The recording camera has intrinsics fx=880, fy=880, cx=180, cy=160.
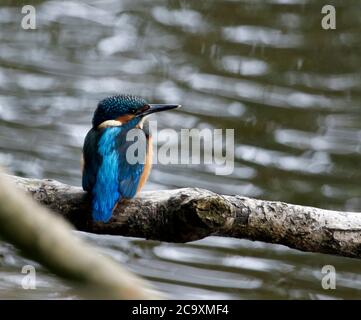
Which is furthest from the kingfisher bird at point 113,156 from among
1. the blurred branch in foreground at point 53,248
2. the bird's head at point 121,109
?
the blurred branch in foreground at point 53,248

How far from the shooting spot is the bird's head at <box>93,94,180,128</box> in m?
2.93

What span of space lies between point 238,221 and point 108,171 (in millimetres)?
488

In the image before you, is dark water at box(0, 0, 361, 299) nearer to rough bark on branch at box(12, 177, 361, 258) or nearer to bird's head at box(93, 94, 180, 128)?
bird's head at box(93, 94, 180, 128)

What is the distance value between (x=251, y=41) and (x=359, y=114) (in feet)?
3.51

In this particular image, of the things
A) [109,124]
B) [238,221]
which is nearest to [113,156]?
[109,124]

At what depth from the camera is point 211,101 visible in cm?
598

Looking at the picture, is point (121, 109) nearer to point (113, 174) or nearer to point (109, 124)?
point (109, 124)

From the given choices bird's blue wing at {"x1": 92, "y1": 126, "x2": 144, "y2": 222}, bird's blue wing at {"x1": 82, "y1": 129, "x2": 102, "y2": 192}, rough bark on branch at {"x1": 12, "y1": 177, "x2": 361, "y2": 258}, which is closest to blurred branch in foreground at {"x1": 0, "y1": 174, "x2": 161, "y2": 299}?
rough bark on branch at {"x1": 12, "y1": 177, "x2": 361, "y2": 258}

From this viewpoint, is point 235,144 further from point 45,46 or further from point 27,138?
point 45,46

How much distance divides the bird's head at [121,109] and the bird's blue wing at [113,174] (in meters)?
0.08

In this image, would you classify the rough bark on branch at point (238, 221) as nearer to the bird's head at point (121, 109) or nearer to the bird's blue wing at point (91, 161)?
the bird's blue wing at point (91, 161)

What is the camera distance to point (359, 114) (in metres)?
6.08

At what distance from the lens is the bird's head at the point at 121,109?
2930mm
